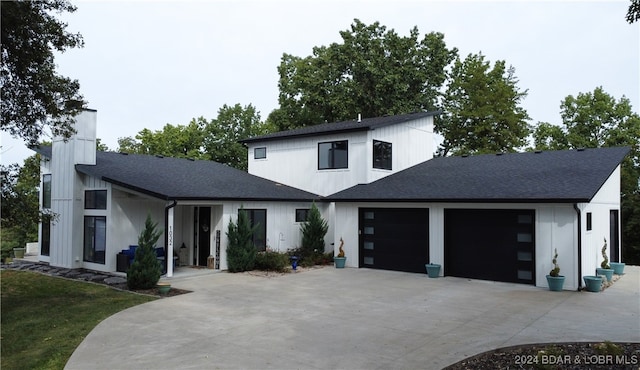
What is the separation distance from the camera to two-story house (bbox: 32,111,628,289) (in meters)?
13.0

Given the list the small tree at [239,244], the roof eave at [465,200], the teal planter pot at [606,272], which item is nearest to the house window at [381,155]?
the roof eave at [465,200]

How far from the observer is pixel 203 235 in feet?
55.1

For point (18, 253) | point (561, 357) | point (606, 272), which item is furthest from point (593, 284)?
point (18, 253)

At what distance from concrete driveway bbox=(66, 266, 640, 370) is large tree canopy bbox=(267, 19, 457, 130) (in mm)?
21972

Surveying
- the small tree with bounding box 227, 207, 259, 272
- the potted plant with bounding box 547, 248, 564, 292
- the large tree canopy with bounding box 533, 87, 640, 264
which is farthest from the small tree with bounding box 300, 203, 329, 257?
the large tree canopy with bounding box 533, 87, 640, 264

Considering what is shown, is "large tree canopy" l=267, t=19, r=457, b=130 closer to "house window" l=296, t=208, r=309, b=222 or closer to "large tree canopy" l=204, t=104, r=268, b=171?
"large tree canopy" l=204, t=104, r=268, b=171

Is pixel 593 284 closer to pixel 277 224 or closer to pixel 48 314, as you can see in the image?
pixel 277 224

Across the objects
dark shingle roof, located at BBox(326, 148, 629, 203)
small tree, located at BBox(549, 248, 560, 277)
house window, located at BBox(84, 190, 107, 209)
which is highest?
dark shingle roof, located at BBox(326, 148, 629, 203)

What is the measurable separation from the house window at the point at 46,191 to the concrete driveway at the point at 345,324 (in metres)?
8.25

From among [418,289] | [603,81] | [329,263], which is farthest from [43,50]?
[603,81]

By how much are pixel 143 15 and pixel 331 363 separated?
14584 mm

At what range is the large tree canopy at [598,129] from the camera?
96.6ft

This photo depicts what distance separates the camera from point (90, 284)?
1291 centimetres

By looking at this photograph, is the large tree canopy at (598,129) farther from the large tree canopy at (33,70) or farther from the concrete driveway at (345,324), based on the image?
the large tree canopy at (33,70)
